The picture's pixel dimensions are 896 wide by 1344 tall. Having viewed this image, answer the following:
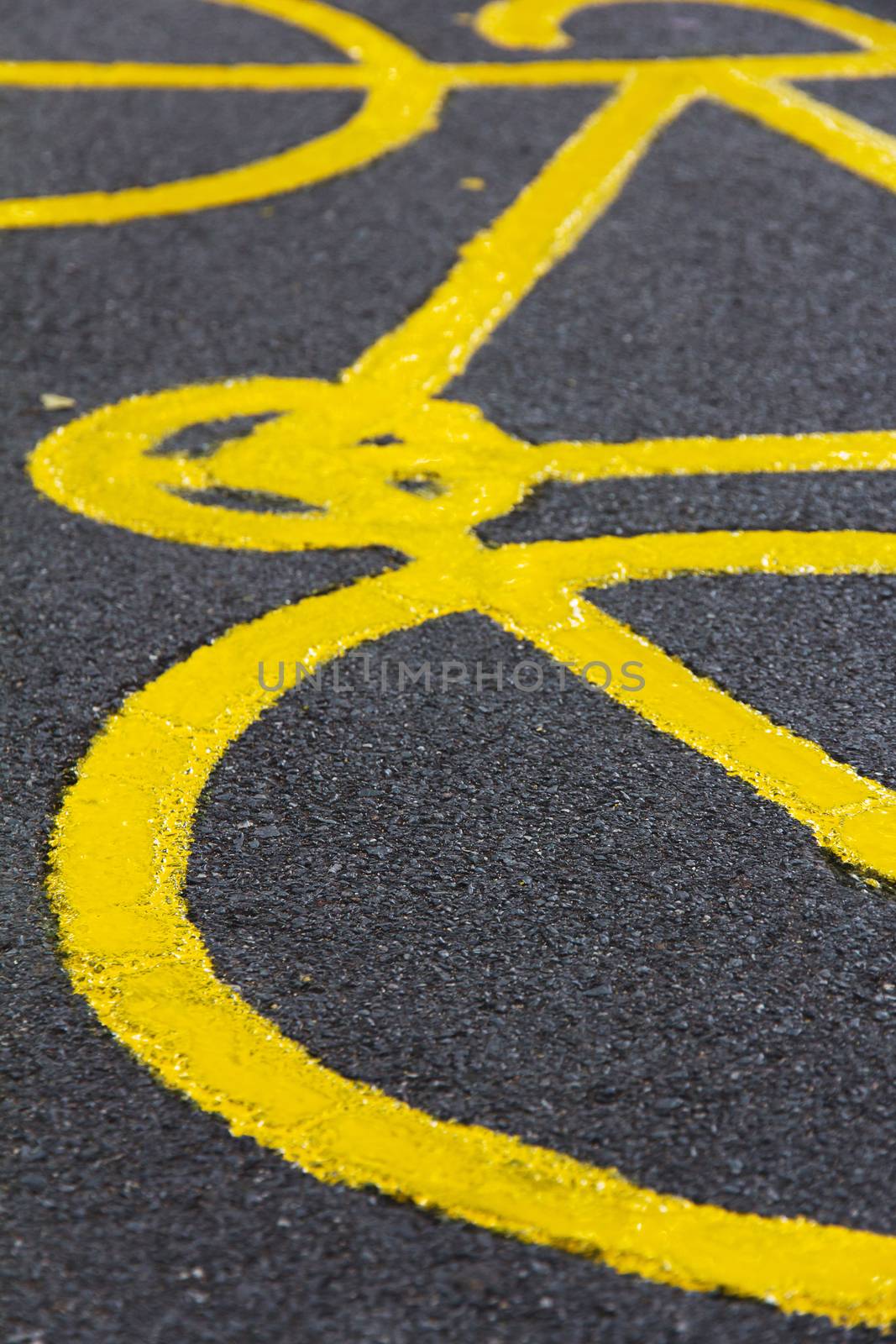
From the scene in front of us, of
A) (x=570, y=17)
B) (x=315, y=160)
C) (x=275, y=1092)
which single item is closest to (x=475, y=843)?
(x=275, y=1092)

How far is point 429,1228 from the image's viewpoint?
6.66 ft

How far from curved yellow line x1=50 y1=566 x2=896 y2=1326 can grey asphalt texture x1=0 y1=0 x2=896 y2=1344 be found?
35 mm

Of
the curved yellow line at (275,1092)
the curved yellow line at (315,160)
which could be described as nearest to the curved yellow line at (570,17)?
the curved yellow line at (315,160)

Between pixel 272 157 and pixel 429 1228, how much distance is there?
14.3 ft

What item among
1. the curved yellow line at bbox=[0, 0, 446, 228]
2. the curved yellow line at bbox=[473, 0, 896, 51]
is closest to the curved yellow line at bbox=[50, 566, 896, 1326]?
the curved yellow line at bbox=[0, 0, 446, 228]

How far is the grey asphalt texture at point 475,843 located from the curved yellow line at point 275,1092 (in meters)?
0.04

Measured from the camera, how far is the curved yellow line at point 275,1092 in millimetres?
1985

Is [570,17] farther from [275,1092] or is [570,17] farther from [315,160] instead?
[275,1092]

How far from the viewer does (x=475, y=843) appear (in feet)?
8.81

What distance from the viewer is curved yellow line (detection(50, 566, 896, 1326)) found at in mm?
1985

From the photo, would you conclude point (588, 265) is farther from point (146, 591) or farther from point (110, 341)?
point (146, 591)

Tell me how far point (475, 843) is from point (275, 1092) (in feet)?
2.11

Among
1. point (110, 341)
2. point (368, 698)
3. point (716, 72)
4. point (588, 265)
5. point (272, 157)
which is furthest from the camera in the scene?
point (716, 72)

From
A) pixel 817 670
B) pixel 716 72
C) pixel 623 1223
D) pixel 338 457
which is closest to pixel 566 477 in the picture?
pixel 338 457
